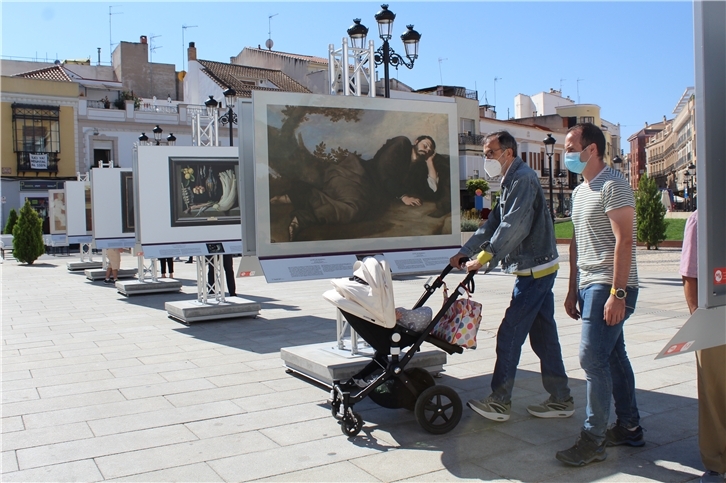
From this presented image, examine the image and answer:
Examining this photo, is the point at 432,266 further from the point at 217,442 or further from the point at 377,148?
the point at 217,442

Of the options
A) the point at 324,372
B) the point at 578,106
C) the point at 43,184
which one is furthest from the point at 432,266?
the point at 578,106

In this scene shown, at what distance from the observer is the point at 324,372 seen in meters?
5.44

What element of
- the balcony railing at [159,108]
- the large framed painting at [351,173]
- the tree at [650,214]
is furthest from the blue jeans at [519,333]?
the balcony railing at [159,108]

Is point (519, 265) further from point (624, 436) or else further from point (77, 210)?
point (77, 210)

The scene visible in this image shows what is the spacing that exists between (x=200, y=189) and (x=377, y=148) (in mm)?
5047

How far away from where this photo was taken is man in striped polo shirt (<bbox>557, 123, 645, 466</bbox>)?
12.3 feet

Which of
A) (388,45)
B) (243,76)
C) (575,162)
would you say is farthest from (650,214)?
(243,76)

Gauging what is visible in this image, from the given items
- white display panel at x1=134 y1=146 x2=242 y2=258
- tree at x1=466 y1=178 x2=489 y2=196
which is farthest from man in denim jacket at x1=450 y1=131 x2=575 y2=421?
tree at x1=466 y1=178 x2=489 y2=196

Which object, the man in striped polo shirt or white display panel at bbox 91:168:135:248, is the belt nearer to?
the man in striped polo shirt

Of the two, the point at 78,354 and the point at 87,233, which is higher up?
the point at 87,233

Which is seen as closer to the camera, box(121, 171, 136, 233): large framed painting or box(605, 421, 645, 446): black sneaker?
box(605, 421, 645, 446): black sneaker

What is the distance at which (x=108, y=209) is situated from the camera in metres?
15.2

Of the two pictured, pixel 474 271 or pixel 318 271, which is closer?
pixel 474 271

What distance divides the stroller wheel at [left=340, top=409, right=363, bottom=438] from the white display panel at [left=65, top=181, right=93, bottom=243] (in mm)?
16607
